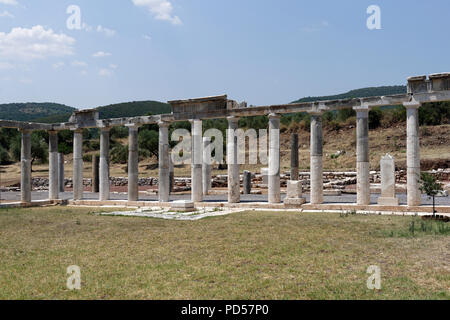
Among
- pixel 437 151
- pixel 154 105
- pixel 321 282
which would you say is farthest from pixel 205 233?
pixel 154 105

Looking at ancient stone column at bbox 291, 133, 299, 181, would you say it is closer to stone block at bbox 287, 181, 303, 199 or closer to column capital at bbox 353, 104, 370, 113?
stone block at bbox 287, 181, 303, 199

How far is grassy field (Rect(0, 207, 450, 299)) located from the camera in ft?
23.3

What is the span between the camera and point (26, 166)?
24719 mm

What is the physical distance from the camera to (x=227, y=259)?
9406 mm

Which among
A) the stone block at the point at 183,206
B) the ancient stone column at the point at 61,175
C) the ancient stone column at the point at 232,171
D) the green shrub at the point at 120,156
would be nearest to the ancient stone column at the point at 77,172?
the stone block at the point at 183,206

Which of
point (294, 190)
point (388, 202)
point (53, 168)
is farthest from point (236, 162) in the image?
point (53, 168)

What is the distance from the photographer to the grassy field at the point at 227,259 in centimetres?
711

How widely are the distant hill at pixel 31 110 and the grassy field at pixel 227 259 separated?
14666 centimetres

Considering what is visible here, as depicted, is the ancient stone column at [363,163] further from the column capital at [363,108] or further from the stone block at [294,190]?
the stone block at [294,190]

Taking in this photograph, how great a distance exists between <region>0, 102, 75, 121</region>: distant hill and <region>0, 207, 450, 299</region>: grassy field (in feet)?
481

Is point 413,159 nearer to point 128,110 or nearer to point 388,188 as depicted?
point 388,188

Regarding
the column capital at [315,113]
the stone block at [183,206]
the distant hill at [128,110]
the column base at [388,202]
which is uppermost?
the distant hill at [128,110]

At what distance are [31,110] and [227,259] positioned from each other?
175363 mm

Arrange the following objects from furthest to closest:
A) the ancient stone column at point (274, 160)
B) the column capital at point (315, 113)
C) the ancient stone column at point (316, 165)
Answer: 1. the ancient stone column at point (274, 160)
2. the column capital at point (315, 113)
3. the ancient stone column at point (316, 165)
